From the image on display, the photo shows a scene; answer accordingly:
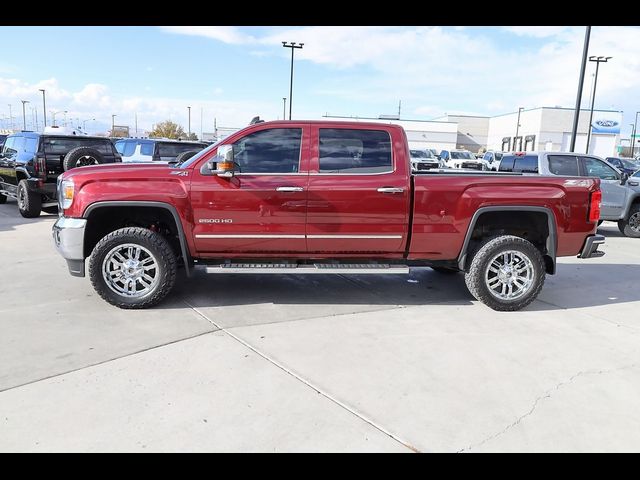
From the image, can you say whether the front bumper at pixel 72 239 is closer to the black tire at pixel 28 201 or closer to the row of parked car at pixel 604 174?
the row of parked car at pixel 604 174

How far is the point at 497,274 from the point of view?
539 centimetres

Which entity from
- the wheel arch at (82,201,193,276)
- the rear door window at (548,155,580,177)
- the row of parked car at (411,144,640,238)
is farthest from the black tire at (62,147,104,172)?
the rear door window at (548,155,580,177)

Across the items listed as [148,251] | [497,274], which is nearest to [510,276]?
[497,274]

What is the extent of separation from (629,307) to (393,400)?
3.84 meters

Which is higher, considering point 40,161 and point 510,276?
point 40,161

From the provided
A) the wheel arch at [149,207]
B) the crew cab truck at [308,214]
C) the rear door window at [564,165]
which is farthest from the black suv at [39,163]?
the rear door window at [564,165]

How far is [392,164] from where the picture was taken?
5230mm

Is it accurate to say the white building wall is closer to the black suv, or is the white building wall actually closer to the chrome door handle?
the black suv

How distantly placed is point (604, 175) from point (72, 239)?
9.95m

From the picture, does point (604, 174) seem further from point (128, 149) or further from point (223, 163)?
point (128, 149)

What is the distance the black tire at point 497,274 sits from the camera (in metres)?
5.32

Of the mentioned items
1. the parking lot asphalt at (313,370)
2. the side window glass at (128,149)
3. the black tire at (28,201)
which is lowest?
the parking lot asphalt at (313,370)
